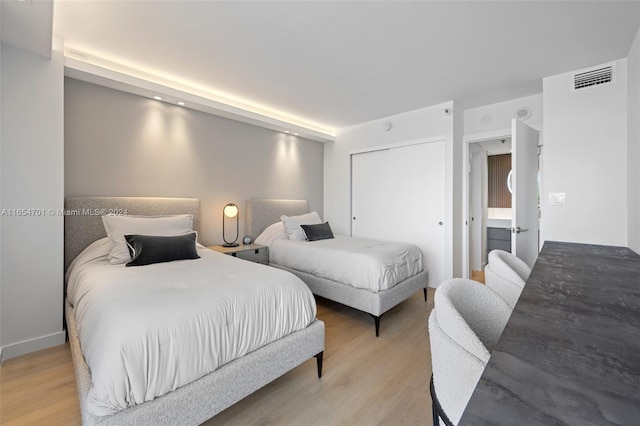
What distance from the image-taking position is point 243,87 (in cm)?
322

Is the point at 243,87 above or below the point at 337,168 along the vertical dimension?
above

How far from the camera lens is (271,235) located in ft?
12.8

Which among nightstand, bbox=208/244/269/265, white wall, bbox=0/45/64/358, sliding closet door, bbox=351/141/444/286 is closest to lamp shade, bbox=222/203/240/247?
nightstand, bbox=208/244/269/265

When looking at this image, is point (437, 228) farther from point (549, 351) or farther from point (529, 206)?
point (549, 351)

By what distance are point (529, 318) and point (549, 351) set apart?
21 cm

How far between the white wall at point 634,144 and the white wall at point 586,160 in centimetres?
11

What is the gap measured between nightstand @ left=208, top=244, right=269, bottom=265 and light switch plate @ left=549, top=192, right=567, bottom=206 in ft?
10.7

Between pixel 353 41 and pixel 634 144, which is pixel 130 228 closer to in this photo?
pixel 353 41

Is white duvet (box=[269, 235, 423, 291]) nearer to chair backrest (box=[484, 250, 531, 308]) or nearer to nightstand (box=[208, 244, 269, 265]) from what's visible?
nightstand (box=[208, 244, 269, 265])

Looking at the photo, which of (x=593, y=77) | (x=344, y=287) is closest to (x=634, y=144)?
(x=593, y=77)

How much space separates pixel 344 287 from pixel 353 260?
0.30 m

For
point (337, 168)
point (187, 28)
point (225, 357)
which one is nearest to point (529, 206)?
point (337, 168)

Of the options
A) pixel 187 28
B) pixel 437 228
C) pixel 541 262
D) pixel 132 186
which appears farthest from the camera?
pixel 437 228

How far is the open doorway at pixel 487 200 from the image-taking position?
447cm
